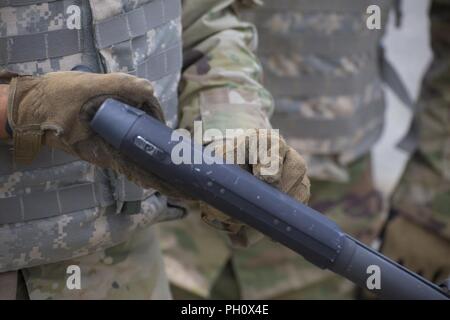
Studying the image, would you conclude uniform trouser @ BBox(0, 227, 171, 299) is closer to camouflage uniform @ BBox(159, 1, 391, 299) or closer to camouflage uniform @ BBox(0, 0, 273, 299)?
camouflage uniform @ BBox(0, 0, 273, 299)

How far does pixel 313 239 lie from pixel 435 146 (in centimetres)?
209

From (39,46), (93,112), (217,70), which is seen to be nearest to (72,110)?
(93,112)

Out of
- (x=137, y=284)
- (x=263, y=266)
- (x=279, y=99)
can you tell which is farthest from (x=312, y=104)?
(x=137, y=284)

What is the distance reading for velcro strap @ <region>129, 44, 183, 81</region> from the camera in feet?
6.11

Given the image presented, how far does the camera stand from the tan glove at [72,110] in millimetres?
1567

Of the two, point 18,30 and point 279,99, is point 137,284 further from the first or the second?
point 279,99

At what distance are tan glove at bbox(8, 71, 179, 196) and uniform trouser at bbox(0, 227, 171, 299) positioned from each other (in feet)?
1.13

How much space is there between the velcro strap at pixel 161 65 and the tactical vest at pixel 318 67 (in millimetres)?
1192

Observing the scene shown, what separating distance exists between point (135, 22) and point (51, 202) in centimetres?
36

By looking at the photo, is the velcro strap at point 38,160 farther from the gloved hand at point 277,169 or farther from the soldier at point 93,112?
the gloved hand at point 277,169
